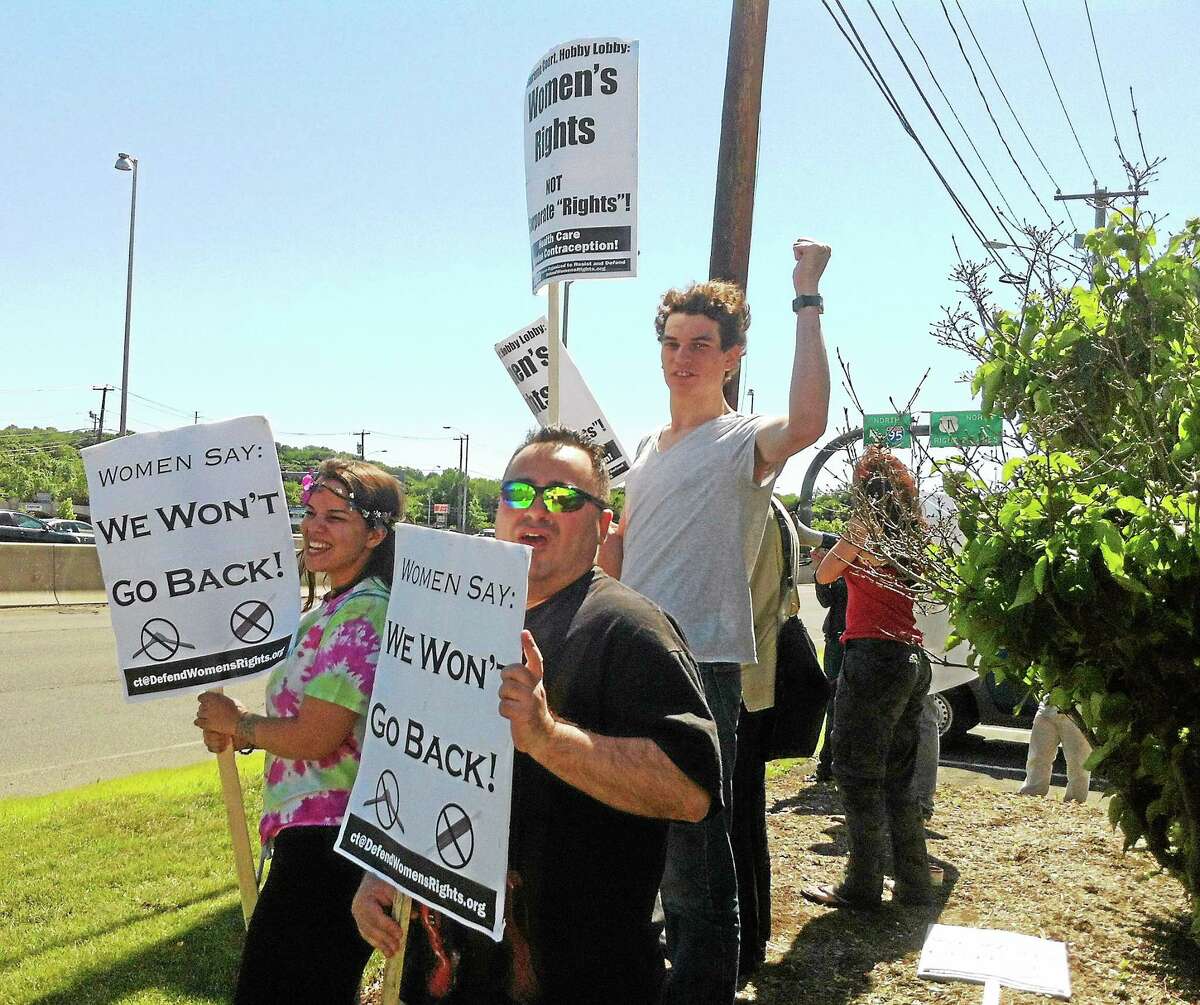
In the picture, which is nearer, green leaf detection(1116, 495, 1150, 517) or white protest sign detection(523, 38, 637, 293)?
green leaf detection(1116, 495, 1150, 517)

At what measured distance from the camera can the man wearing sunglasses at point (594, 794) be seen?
6.57 ft

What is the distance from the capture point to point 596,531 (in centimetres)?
239

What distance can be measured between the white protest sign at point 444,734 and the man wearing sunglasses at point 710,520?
106cm

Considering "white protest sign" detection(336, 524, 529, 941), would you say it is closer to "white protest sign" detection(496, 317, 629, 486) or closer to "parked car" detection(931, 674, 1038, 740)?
"white protest sign" detection(496, 317, 629, 486)

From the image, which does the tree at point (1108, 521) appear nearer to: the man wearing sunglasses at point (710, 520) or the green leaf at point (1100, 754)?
the green leaf at point (1100, 754)

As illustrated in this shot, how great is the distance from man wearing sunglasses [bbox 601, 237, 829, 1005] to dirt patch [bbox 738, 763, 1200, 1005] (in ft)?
2.73

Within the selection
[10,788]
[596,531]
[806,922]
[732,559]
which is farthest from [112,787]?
[596,531]

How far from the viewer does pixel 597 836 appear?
2.11 metres

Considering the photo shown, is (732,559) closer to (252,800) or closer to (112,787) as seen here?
(252,800)

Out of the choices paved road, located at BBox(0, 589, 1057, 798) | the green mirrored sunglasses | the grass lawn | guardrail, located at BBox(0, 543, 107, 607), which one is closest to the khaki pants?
paved road, located at BBox(0, 589, 1057, 798)

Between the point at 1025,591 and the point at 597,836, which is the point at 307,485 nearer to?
the point at 597,836

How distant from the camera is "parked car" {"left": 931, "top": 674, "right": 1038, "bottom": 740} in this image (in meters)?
9.33

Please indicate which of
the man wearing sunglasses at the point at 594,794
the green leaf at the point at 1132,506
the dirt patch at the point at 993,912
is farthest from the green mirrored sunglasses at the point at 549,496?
the dirt patch at the point at 993,912

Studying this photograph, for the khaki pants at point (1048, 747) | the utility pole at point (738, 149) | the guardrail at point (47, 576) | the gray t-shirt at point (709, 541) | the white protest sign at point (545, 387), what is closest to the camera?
the gray t-shirt at point (709, 541)
